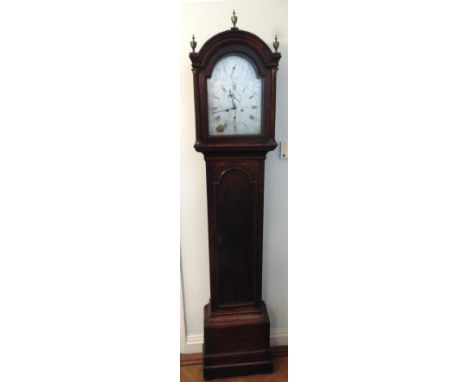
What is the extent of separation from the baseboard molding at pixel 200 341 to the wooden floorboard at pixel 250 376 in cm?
10

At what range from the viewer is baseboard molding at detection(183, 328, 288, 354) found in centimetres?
172

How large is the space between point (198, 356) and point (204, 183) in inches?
41.7

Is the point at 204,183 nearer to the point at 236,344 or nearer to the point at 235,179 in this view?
the point at 235,179

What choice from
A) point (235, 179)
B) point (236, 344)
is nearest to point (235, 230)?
point (235, 179)

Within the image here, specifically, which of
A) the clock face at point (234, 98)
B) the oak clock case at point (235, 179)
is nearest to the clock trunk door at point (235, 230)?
the oak clock case at point (235, 179)

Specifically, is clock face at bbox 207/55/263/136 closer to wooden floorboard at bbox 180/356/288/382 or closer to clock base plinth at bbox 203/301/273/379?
clock base plinth at bbox 203/301/273/379

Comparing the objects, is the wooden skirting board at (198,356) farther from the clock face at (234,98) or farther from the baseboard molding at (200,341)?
the clock face at (234,98)

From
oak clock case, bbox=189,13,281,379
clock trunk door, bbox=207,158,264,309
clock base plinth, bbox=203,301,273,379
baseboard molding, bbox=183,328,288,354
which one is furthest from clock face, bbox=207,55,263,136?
baseboard molding, bbox=183,328,288,354

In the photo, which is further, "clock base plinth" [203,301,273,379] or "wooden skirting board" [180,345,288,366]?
"wooden skirting board" [180,345,288,366]

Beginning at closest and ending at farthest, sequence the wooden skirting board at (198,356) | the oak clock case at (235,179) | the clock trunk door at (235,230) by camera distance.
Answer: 1. the oak clock case at (235,179)
2. the clock trunk door at (235,230)
3. the wooden skirting board at (198,356)

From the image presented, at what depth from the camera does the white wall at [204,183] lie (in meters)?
1.37

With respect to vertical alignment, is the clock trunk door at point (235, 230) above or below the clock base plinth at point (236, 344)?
above

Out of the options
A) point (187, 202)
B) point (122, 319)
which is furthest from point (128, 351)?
point (187, 202)
